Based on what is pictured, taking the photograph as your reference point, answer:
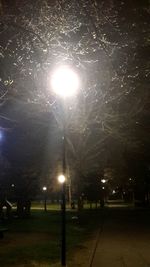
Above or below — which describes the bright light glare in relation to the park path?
above

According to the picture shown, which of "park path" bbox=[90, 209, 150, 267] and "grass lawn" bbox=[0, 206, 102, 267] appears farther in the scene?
"park path" bbox=[90, 209, 150, 267]

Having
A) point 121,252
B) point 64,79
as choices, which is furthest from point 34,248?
point 64,79

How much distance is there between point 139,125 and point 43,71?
20.9 metres

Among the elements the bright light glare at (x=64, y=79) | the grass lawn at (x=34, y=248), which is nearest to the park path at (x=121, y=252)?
the grass lawn at (x=34, y=248)

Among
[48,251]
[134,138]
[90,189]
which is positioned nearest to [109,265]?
[48,251]

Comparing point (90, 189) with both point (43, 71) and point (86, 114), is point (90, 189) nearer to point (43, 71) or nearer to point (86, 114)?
point (86, 114)

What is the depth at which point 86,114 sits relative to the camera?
30.5 m

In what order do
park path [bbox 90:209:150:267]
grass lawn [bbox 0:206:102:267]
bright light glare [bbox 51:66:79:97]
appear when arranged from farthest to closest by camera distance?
park path [bbox 90:209:150:267] < grass lawn [bbox 0:206:102:267] < bright light glare [bbox 51:66:79:97]

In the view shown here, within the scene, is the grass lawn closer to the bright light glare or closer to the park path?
the park path

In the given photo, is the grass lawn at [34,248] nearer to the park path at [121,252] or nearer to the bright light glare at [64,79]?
the park path at [121,252]

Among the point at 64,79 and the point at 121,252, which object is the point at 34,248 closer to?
the point at 121,252

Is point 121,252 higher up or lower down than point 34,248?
lower down

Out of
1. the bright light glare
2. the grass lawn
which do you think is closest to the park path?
the grass lawn

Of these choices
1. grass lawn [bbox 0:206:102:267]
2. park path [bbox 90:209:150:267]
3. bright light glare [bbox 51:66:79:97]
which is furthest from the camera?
park path [bbox 90:209:150:267]
